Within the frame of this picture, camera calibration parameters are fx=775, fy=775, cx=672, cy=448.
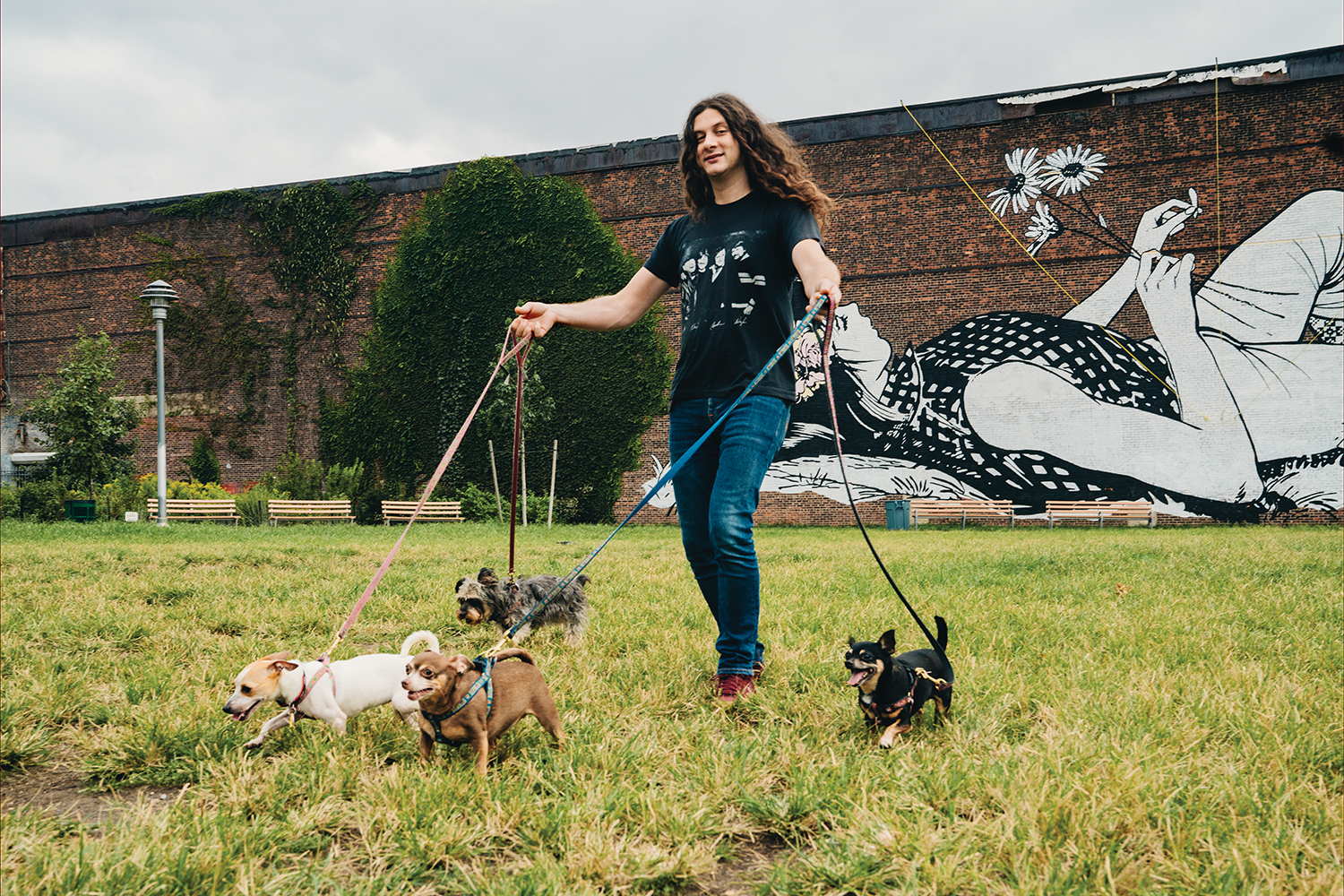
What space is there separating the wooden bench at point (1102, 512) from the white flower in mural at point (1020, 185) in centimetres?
644

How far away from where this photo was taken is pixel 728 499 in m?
2.94

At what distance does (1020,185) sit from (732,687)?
1700 centimetres

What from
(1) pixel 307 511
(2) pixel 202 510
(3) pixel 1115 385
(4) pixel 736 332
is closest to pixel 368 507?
(1) pixel 307 511

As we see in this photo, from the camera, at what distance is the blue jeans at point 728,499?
9.70ft

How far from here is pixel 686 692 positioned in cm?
311

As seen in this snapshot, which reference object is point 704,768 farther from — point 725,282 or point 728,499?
point 725,282

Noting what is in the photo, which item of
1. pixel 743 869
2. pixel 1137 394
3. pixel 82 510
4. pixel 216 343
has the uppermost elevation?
pixel 216 343

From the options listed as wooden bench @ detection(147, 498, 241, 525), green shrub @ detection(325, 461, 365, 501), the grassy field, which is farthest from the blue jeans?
green shrub @ detection(325, 461, 365, 501)

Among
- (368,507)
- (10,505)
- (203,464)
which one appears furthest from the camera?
(203,464)

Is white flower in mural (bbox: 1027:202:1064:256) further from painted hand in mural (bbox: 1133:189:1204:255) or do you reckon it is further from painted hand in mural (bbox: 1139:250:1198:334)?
painted hand in mural (bbox: 1139:250:1198:334)

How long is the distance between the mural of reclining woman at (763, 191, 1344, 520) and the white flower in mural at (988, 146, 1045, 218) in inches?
90.7

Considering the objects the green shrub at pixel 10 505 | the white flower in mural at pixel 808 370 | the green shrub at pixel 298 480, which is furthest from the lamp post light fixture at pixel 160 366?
the white flower in mural at pixel 808 370

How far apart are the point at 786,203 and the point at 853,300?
15.1m

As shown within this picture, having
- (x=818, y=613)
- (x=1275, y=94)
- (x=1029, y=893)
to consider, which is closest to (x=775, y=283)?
(x=1029, y=893)
